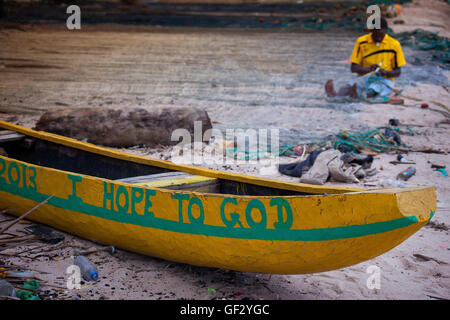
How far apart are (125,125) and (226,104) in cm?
218

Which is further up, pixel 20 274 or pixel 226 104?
pixel 226 104

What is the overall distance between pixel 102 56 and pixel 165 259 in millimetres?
7722

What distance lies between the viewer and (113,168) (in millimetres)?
4340

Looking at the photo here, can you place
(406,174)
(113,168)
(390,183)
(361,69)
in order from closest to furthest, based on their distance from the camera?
(113,168) < (390,183) < (406,174) < (361,69)

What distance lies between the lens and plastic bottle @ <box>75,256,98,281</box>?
3045 mm

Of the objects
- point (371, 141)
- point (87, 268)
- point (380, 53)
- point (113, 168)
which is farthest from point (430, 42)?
point (87, 268)

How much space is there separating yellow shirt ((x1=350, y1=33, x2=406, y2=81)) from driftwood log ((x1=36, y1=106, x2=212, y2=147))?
3005mm

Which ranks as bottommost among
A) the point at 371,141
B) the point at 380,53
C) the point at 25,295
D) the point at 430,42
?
the point at 25,295

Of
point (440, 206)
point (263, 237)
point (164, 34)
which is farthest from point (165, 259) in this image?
point (164, 34)

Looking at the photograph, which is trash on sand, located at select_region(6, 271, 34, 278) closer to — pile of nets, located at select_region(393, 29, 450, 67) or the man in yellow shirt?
the man in yellow shirt

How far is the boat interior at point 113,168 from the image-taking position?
11.8 ft

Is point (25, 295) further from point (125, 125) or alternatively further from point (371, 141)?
point (371, 141)

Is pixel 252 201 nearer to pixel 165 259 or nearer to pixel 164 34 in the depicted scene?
pixel 165 259

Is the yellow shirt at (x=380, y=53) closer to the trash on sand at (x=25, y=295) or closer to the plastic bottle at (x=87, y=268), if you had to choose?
the plastic bottle at (x=87, y=268)
